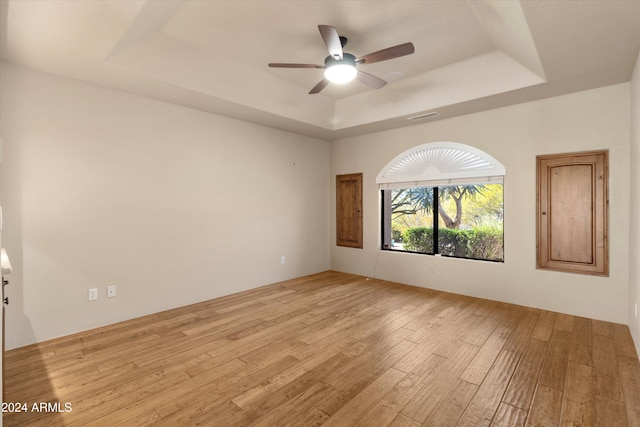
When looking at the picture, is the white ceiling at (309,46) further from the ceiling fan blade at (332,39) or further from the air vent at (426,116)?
the ceiling fan blade at (332,39)

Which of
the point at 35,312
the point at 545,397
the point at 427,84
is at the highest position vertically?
the point at 427,84

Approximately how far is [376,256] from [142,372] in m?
3.84

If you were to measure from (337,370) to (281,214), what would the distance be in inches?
124

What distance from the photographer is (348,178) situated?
19.1 ft

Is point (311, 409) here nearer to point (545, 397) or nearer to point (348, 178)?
point (545, 397)

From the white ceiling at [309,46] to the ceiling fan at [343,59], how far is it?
352mm

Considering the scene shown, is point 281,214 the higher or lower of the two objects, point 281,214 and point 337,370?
Answer: the higher

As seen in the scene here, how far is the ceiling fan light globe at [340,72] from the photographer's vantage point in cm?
298

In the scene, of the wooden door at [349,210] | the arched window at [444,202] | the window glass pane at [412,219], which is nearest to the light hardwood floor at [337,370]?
the arched window at [444,202]

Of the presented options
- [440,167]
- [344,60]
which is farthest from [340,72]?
[440,167]

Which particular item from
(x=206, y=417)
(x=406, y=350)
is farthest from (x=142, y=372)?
(x=406, y=350)

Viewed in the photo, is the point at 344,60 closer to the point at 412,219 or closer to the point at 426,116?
the point at 426,116

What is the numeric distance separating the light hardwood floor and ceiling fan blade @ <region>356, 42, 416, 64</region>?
2620 mm

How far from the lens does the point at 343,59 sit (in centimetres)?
292
